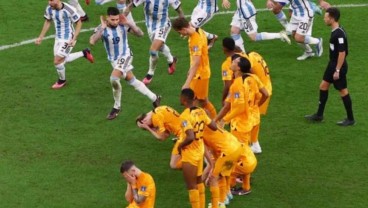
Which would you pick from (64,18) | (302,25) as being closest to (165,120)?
(64,18)

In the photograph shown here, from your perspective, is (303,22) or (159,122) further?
(303,22)

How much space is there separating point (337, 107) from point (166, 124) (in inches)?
196

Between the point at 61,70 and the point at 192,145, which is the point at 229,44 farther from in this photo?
the point at 61,70

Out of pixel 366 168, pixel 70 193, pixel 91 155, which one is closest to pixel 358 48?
pixel 366 168

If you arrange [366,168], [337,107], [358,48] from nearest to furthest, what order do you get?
[366,168], [337,107], [358,48]

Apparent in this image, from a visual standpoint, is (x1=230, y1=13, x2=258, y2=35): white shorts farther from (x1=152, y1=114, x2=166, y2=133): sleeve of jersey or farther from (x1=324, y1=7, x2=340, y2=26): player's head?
(x1=152, y1=114, x2=166, y2=133): sleeve of jersey

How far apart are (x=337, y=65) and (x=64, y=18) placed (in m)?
6.04

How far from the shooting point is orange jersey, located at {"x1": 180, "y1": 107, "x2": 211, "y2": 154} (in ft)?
42.9

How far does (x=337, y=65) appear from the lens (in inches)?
647

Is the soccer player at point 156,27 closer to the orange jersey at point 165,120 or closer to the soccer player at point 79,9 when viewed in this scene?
the soccer player at point 79,9

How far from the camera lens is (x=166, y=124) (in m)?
14.3

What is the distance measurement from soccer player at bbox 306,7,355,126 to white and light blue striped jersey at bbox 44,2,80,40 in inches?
219

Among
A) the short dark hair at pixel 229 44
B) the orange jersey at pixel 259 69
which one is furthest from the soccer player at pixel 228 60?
the orange jersey at pixel 259 69

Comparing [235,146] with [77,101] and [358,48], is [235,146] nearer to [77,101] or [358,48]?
[77,101]
